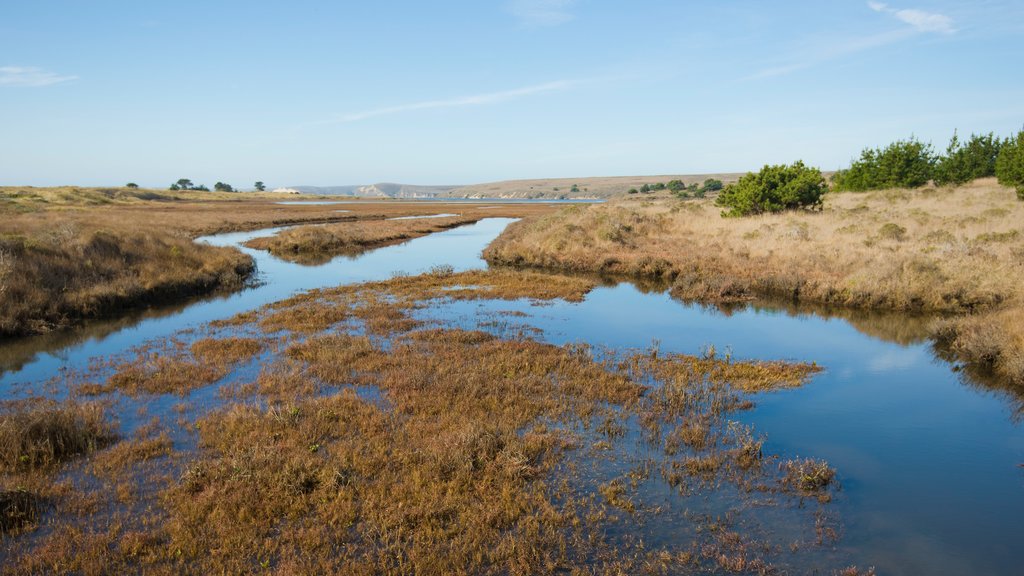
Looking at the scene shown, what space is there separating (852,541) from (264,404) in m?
11.7

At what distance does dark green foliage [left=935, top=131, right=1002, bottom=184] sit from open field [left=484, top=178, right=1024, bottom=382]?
16.7 metres

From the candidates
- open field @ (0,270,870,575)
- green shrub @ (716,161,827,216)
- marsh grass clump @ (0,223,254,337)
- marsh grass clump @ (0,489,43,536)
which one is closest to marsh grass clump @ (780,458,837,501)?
open field @ (0,270,870,575)

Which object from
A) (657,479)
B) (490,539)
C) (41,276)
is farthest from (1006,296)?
(41,276)

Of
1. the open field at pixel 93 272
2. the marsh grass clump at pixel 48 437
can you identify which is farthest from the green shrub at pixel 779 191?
the marsh grass clump at pixel 48 437

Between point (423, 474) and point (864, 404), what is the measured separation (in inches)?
435

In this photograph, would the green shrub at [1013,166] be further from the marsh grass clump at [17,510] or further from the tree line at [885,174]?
the marsh grass clump at [17,510]

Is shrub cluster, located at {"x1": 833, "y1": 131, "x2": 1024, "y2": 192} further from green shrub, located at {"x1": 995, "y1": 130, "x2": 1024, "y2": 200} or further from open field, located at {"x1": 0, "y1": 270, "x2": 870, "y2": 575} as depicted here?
open field, located at {"x1": 0, "y1": 270, "x2": 870, "y2": 575}

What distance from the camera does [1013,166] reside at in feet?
148

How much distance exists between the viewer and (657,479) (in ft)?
31.1

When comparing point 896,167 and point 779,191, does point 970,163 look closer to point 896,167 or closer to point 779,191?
point 896,167

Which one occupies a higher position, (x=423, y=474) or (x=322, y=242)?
(x=322, y=242)

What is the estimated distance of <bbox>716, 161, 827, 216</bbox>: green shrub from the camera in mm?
44906

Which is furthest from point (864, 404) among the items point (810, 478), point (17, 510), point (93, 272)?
point (93, 272)

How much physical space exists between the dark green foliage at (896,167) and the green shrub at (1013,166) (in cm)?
1032
